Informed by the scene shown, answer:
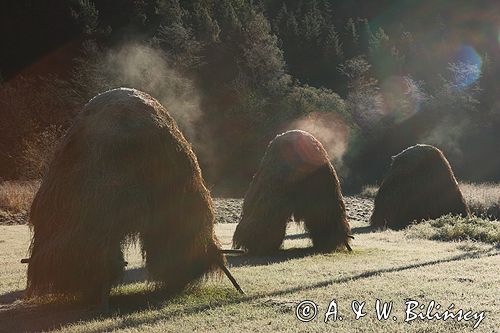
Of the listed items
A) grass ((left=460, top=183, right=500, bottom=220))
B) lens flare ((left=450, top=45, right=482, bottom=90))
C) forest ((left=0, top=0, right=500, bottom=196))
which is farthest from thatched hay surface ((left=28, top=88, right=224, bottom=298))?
lens flare ((left=450, top=45, right=482, bottom=90))

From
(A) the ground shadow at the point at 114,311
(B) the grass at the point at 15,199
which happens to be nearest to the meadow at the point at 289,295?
(A) the ground shadow at the point at 114,311

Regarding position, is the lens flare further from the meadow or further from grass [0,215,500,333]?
grass [0,215,500,333]

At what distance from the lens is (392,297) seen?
25.7 feet

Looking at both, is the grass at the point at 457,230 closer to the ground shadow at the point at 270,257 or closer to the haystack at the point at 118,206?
the ground shadow at the point at 270,257

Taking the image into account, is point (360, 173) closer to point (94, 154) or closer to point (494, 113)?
point (494, 113)

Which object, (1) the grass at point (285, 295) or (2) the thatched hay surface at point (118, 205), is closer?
(1) the grass at point (285, 295)

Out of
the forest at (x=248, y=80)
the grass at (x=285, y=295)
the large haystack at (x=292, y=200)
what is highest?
the forest at (x=248, y=80)

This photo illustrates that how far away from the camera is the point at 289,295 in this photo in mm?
8039

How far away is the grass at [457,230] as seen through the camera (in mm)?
15539

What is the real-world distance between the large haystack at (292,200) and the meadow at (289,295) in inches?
18.4

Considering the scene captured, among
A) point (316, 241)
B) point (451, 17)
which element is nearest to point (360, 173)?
point (316, 241)

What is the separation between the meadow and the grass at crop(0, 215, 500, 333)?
1cm

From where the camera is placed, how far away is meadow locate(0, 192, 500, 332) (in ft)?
21.7

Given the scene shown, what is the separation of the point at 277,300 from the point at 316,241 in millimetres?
5734
